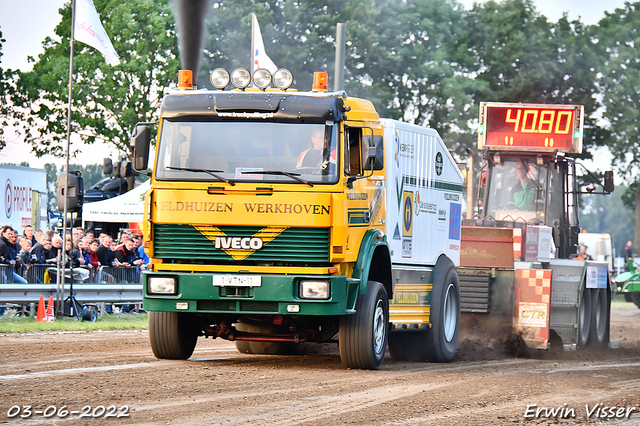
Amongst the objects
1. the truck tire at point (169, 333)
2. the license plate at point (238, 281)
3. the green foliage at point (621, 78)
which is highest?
the green foliage at point (621, 78)

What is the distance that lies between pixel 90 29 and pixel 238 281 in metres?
11.4

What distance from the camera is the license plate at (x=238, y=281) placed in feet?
36.8

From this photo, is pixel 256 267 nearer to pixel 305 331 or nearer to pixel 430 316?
pixel 305 331

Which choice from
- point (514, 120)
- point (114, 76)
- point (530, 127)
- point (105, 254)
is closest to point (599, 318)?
point (530, 127)

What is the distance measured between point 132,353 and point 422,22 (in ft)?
102

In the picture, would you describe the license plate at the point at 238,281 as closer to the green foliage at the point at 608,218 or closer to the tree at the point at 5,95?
the tree at the point at 5,95

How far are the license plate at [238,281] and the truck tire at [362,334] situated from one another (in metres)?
1.17

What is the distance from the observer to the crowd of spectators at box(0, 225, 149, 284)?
1964cm

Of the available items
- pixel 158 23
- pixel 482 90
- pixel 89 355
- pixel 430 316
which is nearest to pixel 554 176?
pixel 430 316

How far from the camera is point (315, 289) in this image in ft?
36.6

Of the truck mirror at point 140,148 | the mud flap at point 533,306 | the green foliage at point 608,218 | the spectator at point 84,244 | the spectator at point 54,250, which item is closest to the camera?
the truck mirror at point 140,148

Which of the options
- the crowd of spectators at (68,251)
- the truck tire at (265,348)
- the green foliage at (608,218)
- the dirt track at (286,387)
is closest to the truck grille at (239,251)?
the dirt track at (286,387)

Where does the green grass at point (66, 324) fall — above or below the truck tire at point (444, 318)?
below

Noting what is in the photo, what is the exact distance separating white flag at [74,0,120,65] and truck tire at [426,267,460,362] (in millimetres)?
9516
